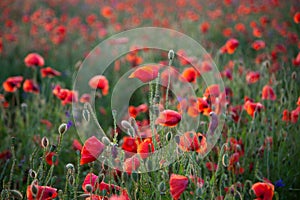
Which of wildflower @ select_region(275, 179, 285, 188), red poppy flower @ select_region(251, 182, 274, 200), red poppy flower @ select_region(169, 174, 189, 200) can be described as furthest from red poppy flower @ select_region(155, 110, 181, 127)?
wildflower @ select_region(275, 179, 285, 188)

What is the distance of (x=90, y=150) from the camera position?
4.80ft

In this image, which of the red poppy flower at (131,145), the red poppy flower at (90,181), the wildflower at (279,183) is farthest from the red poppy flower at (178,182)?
the wildflower at (279,183)

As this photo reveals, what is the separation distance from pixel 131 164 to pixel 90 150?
7.0 inches

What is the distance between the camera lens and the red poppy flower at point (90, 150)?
146 cm

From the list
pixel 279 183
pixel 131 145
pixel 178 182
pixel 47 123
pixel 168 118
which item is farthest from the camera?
pixel 47 123

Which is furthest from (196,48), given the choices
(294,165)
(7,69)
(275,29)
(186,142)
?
(186,142)

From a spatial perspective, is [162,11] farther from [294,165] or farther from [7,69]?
[294,165]

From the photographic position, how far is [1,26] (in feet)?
18.9

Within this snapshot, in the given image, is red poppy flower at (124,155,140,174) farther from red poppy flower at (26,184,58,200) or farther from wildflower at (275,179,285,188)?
wildflower at (275,179,285,188)

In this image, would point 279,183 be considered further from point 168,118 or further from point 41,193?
point 41,193

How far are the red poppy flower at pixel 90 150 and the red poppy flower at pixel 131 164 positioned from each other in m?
0.12

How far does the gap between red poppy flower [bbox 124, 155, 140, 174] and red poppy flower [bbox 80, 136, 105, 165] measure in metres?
0.12

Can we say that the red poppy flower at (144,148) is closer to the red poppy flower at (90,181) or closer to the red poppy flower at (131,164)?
the red poppy flower at (131,164)

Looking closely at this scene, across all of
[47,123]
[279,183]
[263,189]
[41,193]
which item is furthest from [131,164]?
[47,123]
